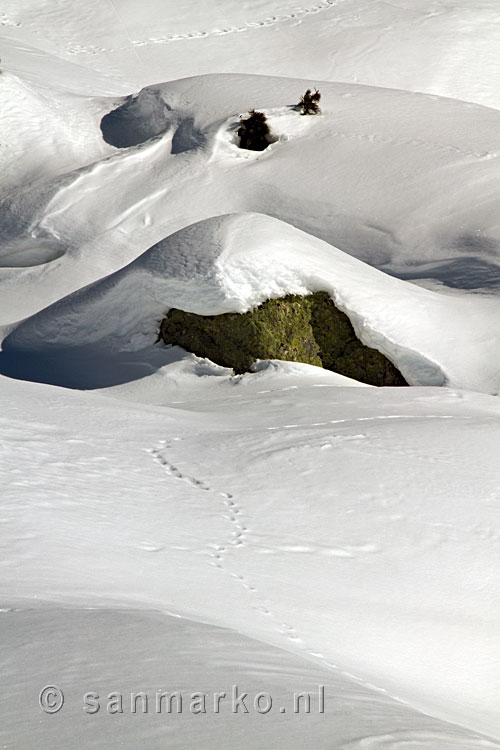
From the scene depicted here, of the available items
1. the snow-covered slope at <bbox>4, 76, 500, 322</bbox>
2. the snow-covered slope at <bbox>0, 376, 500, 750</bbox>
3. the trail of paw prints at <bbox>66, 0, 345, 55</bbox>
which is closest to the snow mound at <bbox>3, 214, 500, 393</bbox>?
the snow-covered slope at <bbox>4, 76, 500, 322</bbox>

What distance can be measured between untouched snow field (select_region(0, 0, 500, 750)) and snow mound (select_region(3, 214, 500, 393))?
0.09 feet

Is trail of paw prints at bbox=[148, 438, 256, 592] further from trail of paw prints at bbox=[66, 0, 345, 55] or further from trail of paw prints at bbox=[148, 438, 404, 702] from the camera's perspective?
trail of paw prints at bbox=[66, 0, 345, 55]

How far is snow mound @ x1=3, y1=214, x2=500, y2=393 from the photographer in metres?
8.58

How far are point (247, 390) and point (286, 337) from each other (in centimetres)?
106

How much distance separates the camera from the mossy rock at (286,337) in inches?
336

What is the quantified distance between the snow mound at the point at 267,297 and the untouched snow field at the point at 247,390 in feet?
0.09

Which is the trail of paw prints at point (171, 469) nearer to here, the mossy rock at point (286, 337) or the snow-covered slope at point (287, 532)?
the snow-covered slope at point (287, 532)

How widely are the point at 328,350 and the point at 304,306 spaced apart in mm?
523

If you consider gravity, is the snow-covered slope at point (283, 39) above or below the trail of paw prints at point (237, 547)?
above

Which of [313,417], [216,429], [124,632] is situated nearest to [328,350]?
[313,417]

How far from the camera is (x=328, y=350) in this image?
899cm

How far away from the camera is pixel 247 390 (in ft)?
25.9

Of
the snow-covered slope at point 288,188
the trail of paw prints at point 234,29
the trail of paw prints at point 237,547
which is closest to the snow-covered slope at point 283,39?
the trail of paw prints at point 234,29

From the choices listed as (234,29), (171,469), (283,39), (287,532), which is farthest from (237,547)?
(234,29)
